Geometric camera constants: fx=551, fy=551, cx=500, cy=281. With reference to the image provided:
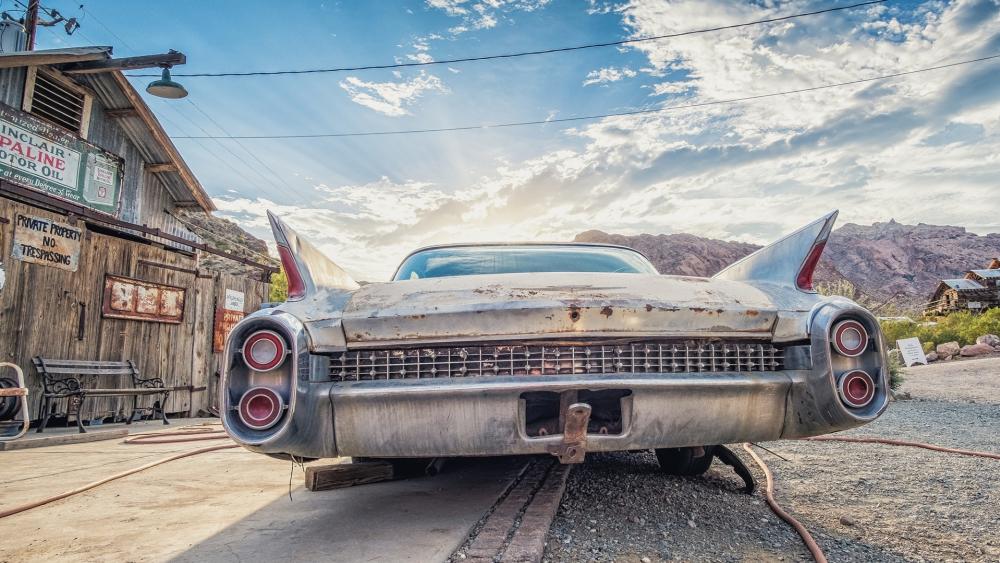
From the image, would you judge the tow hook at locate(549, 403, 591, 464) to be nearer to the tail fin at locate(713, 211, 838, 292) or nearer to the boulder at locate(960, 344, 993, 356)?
the tail fin at locate(713, 211, 838, 292)

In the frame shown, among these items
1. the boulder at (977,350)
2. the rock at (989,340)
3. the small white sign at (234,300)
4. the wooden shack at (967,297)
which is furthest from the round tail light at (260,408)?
the wooden shack at (967,297)

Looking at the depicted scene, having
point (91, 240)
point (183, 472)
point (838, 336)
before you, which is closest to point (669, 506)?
point (838, 336)

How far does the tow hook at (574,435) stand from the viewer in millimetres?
1779

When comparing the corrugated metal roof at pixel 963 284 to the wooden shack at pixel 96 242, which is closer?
the wooden shack at pixel 96 242

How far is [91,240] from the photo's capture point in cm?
732

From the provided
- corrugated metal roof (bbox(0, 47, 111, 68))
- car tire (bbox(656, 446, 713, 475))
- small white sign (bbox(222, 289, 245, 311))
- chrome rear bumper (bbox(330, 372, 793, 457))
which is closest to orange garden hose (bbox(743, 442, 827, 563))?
car tire (bbox(656, 446, 713, 475))

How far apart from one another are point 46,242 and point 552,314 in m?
7.51

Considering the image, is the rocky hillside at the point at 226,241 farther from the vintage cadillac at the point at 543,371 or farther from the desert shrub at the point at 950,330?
the desert shrub at the point at 950,330

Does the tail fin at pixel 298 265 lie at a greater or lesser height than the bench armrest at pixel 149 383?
greater

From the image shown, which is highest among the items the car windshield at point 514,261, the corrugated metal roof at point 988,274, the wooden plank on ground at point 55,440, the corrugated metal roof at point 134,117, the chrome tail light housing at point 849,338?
the corrugated metal roof at point 988,274

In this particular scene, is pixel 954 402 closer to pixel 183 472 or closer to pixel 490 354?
pixel 490 354

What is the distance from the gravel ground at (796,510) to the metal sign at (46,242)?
704cm

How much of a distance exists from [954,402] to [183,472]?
10.3 m

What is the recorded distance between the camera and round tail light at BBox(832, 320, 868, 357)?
77.4 inches
